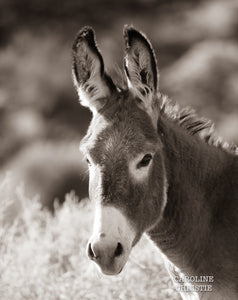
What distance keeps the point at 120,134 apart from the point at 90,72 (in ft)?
2.20

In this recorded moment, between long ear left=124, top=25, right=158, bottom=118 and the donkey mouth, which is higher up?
long ear left=124, top=25, right=158, bottom=118

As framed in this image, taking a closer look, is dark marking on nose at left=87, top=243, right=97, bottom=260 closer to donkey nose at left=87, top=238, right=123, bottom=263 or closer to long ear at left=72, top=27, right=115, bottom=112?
donkey nose at left=87, top=238, right=123, bottom=263

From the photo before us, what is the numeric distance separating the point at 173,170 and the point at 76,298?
2.08 metres

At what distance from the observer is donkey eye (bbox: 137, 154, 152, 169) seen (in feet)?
12.1

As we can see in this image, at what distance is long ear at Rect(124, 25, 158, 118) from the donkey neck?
0.82 ft

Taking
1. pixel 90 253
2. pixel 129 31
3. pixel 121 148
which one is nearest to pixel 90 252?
pixel 90 253

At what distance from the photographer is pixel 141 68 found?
13.1 ft

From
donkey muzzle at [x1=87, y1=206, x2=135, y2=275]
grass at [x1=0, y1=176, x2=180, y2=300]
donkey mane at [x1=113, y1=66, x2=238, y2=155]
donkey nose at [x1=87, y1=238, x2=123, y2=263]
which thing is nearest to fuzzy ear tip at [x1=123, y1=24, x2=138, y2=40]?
donkey mane at [x1=113, y1=66, x2=238, y2=155]

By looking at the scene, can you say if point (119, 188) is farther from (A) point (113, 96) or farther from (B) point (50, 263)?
(B) point (50, 263)

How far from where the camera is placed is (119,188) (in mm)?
3551

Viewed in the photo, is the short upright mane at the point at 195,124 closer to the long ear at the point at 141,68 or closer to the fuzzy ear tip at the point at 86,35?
the long ear at the point at 141,68

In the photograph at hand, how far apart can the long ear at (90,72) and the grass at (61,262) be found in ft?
5.48

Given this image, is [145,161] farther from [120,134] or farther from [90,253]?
[90,253]

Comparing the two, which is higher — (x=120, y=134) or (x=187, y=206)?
(x=120, y=134)
